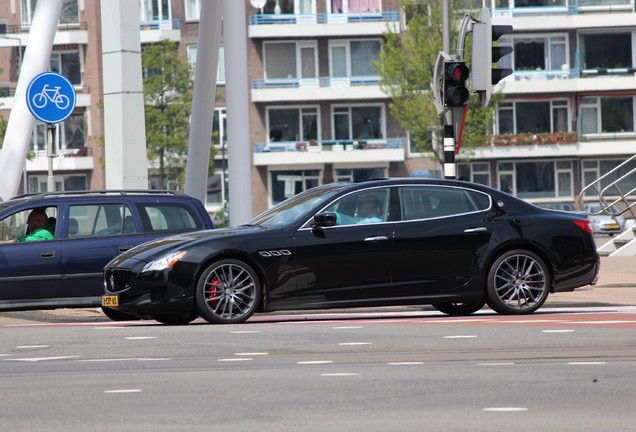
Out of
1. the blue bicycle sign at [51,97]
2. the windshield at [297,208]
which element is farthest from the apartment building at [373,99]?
the windshield at [297,208]

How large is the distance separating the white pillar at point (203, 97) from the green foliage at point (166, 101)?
41320 mm

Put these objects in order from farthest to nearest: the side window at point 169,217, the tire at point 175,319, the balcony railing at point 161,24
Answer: the balcony railing at point 161,24 < the side window at point 169,217 < the tire at point 175,319

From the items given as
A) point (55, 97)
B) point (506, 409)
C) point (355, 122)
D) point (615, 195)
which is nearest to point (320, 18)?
point (355, 122)

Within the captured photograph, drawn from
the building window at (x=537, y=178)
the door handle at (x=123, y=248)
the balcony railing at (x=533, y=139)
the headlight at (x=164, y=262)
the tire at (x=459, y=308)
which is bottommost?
the tire at (x=459, y=308)

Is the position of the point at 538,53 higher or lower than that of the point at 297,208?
higher

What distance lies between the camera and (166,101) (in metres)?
65.5

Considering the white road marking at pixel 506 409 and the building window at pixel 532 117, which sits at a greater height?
the building window at pixel 532 117

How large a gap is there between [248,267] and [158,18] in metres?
61.4

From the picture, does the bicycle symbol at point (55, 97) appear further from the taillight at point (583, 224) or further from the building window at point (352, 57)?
the building window at point (352, 57)

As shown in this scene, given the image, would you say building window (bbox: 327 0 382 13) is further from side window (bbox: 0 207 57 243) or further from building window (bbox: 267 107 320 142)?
side window (bbox: 0 207 57 243)

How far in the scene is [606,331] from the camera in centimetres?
1281

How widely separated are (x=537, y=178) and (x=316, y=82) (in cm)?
1274

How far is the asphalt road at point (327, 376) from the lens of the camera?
766 centimetres

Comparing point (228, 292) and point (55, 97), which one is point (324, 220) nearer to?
point (228, 292)
